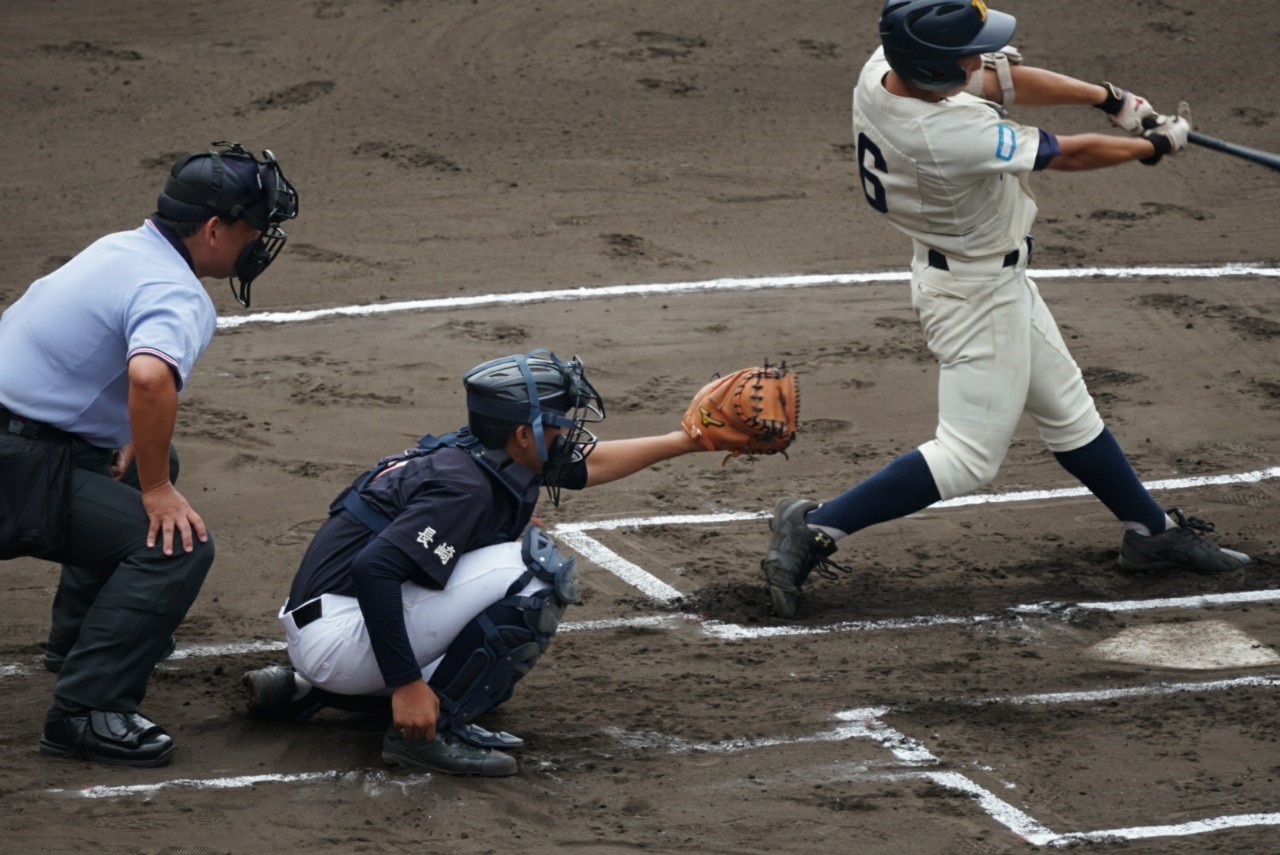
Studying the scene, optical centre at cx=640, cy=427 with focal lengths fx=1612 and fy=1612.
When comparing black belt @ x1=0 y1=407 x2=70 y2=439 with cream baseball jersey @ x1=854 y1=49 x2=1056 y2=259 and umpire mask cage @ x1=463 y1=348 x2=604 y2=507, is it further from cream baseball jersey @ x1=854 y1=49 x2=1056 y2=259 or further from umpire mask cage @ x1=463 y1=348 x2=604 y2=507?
cream baseball jersey @ x1=854 y1=49 x2=1056 y2=259

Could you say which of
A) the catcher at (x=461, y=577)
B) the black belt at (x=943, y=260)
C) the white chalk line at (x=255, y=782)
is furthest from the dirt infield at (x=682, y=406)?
the black belt at (x=943, y=260)

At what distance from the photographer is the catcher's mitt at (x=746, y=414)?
4.12 meters

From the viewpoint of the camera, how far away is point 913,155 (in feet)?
15.1

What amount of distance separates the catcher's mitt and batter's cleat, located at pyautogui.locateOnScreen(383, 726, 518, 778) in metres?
0.96

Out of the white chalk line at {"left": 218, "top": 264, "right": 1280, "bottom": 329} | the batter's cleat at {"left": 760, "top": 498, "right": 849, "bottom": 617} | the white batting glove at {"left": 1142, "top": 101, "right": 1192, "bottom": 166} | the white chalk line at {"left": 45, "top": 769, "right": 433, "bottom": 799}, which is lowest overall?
the white chalk line at {"left": 218, "top": 264, "right": 1280, "bottom": 329}

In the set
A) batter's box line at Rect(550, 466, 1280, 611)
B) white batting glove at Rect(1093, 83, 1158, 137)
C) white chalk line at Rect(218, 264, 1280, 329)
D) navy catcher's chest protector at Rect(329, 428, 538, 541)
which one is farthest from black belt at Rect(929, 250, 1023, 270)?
white chalk line at Rect(218, 264, 1280, 329)

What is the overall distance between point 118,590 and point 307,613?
0.45 metres

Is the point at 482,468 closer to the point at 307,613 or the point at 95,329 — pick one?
→ the point at 307,613

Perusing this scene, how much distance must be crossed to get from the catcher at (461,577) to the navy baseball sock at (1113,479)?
1811mm

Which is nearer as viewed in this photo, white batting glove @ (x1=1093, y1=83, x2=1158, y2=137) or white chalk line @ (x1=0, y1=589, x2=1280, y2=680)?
white chalk line @ (x1=0, y1=589, x2=1280, y2=680)

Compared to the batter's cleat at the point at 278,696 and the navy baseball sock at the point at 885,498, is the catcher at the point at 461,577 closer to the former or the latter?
the batter's cleat at the point at 278,696

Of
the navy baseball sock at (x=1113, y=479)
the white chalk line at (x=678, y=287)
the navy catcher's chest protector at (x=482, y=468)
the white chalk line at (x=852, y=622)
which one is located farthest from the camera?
the white chalk line at (x=678, y=287)

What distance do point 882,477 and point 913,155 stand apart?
0.96 metres

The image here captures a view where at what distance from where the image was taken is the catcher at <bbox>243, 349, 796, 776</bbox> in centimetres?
378
